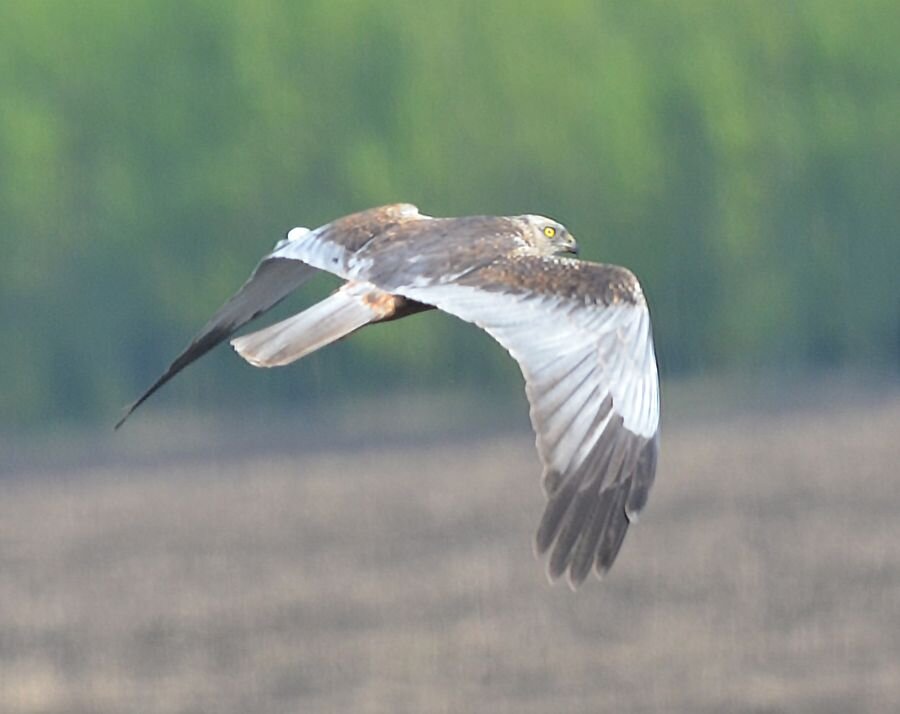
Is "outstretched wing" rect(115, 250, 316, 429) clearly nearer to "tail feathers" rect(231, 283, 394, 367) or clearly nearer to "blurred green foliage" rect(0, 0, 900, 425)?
"tail feathers" rect(231, 283, 394, 367)

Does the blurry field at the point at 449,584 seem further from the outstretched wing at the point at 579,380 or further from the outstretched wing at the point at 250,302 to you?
the outstretched wing at the point at 579,380

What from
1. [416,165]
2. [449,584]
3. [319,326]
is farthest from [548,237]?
[416,165]

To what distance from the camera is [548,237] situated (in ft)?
19.5

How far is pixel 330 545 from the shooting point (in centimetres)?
1329

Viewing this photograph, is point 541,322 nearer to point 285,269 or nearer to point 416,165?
point 285,269

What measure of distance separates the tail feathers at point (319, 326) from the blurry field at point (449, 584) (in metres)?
4.96

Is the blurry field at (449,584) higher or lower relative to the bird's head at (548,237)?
lower

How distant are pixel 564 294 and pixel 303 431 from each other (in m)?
10.4

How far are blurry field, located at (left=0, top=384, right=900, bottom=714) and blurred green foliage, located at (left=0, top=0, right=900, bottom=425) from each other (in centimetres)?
82

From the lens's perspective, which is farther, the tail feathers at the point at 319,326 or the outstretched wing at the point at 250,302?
the outstretched wing at the point at 250,302

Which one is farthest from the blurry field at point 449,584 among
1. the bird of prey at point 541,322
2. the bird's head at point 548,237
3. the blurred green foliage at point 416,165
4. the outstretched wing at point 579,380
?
the outstretched wing at point 579,380

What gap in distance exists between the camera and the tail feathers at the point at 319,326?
5.63 m

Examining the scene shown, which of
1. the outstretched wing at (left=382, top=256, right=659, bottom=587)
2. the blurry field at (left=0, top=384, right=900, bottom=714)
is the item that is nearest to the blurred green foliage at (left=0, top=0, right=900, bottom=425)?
the blurry field at (left=0, top=384, right=900, bottom=714)

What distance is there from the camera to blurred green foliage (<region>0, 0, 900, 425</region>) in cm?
1529
